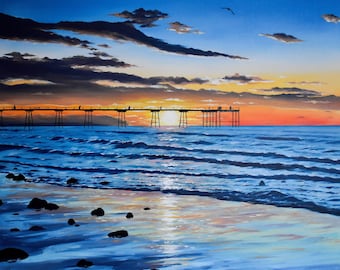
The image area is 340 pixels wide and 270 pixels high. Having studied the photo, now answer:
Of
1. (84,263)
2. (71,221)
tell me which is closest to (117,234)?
(71,221)

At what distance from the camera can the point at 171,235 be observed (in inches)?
342

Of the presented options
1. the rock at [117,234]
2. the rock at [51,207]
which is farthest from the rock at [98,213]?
the rock at [117,234]

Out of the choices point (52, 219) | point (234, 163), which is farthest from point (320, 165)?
point (52, 219)

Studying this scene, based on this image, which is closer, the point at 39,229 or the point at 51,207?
the point at 39,229

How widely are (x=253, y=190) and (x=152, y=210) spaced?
203 inches

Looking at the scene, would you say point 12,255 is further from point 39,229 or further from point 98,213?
point 98,213

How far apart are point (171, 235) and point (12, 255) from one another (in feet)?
10.0

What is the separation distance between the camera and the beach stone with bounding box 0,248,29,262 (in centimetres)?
669

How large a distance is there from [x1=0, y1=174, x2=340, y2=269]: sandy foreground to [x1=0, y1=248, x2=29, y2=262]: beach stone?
4.1 inches

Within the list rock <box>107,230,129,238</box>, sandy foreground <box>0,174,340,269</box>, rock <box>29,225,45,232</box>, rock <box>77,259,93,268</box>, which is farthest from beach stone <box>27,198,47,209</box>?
rock <box>77,259,93,268</box>

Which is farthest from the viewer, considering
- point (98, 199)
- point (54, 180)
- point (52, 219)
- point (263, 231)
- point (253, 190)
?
point (54, 180)

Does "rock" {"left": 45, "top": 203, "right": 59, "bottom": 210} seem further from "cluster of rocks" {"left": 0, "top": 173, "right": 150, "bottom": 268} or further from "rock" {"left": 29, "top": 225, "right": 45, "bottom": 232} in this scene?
"rock" {"left": 29, "top": 225, "right": 45, "bottom": 232}

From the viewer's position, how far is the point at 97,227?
9266 millimetres

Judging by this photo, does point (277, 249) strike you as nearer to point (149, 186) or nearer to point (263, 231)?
point (263, 231)
